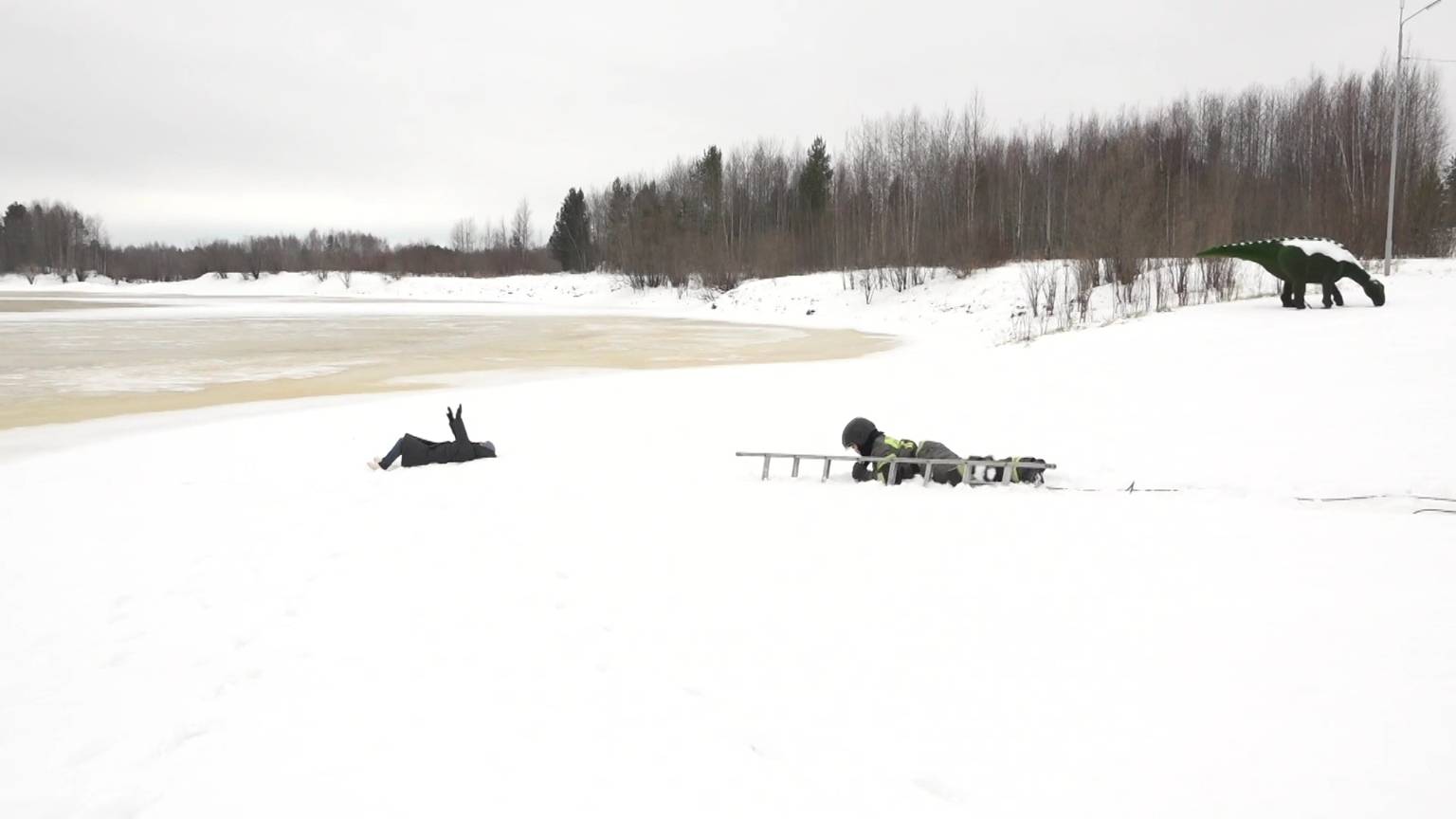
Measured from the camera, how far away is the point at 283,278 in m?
78.8

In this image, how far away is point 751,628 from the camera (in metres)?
→ 4.14

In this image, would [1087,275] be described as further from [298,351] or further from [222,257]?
[222,257]

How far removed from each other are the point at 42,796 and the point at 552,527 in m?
3.40

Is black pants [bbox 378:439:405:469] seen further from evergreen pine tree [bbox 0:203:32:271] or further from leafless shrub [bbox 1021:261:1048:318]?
evergreen pine tree [bbox 0:203:32:271]

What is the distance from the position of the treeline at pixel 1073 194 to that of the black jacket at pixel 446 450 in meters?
22.3

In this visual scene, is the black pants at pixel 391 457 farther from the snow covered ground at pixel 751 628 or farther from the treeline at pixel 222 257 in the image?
the treeline at pixel 222 257

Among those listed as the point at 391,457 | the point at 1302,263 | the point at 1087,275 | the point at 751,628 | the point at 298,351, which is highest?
the point at 1087,275

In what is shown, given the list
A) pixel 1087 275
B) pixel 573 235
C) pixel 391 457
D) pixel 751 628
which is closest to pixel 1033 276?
pixel 1087 275

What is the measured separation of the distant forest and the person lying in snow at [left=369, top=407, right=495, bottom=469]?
22.4 meters

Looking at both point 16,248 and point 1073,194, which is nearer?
point 1073,194

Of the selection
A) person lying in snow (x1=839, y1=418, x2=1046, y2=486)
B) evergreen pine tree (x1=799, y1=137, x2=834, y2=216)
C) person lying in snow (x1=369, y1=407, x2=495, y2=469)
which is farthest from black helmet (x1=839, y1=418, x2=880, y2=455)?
evergreen pine tree (x1=799, y1=137, x2=834, y2=216)

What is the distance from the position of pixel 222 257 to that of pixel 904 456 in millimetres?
111022

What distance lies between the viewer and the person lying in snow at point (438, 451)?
8473mm

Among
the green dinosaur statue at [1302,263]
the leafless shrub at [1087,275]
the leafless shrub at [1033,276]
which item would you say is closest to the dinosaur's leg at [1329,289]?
the green dinosaur statue at [1302,263]
